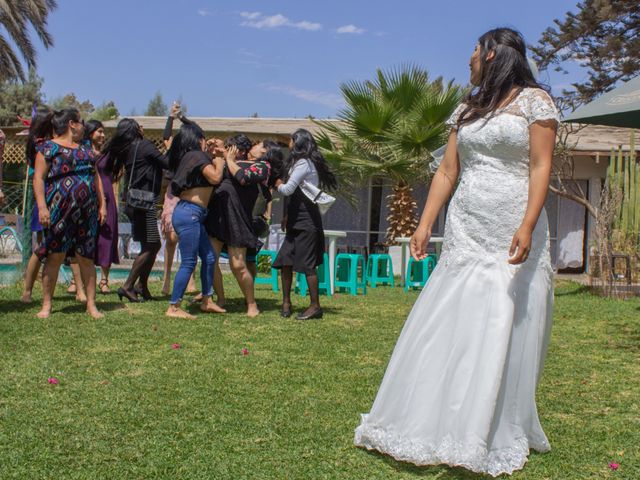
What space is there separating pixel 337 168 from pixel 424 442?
1086 cm

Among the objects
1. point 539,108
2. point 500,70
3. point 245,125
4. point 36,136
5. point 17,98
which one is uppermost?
point 17,98

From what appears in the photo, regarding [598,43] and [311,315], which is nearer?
[311,315]

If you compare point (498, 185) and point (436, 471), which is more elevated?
point (498, 185)

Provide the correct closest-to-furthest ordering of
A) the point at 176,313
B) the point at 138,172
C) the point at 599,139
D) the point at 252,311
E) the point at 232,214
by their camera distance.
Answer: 1. the point at 176,313
2. the point at 232,214
3. the point at 252,311
4. the point at 138,172
5. the point at 599,139

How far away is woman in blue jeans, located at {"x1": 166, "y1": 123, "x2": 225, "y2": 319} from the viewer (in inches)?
276

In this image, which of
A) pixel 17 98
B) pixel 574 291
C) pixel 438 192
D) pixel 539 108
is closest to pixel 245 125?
pixel 574 291

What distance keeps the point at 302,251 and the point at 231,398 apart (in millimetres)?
3297

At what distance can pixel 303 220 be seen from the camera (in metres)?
7.56

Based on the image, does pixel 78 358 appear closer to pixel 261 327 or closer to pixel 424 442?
pixel 261 327

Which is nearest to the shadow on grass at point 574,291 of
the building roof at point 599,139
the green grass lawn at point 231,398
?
the building roof at point 599,139

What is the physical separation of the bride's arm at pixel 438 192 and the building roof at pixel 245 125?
→ 1238cm

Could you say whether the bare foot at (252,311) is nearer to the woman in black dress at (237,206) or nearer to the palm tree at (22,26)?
the woman in black dress at (237,206)

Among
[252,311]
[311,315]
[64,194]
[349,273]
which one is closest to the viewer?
[64,194]

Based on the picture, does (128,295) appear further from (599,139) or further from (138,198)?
(599,139)
